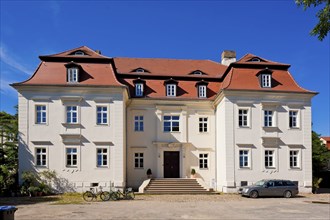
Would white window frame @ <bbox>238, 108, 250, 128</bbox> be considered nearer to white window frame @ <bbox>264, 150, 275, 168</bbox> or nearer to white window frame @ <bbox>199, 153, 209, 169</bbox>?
white window frame @ <bbox>264, 150, 275, 168</bbox>

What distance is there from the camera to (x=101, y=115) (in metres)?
26.1

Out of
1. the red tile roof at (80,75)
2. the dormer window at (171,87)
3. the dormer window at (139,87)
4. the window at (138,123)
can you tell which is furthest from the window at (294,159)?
the red tile roof at (80,75)

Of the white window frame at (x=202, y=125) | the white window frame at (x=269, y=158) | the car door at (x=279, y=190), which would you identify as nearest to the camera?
the car door at (x=279, y=190)

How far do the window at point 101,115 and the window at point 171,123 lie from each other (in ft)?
18.3

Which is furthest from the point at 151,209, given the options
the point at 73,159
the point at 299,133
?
the point at 299,133

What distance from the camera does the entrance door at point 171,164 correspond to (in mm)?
29078

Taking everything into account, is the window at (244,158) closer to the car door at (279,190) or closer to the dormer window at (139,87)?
the car door at (279,190)

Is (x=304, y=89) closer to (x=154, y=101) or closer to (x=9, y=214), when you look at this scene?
(x=154, y=101)

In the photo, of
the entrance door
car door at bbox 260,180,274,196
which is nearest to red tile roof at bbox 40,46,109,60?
the entrance door

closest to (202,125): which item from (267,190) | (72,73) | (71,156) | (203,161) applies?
(203,161)

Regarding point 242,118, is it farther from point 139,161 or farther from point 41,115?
point 41,115

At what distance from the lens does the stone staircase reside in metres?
25.5

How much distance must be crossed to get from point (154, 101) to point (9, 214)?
20.8 meters

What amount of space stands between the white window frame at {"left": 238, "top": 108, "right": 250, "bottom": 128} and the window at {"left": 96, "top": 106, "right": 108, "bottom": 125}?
10301 millimetres
